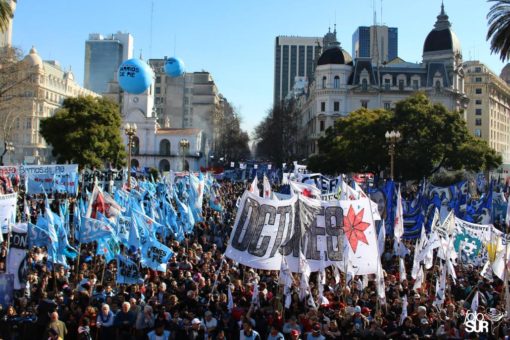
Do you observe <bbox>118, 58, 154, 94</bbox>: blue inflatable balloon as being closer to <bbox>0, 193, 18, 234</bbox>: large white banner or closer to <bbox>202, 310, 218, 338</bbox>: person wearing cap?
<bbox>0, 193, 18, 234</bbox>: large white banner

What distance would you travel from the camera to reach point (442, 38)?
8756 centimetres

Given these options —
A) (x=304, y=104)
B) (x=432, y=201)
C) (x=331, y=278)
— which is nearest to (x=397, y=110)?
(x=432, y=201)

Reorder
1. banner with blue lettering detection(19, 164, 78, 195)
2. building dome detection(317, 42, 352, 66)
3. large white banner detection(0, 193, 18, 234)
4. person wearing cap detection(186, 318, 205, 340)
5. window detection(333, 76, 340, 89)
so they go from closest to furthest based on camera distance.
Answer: person wearing cap detection(186, 318, 205, 340) → large white banner detection(0, 193, 18, 234) → banner with blue lettering detection(19, 164, 78, 195) → window detection(333, 76, 340, 89) → building dome detection(317, 42, 352, 66)

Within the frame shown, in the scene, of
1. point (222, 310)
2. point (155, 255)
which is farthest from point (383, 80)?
point (222, 310)

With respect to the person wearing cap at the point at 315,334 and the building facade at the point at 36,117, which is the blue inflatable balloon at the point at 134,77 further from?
the person wearing cap at the point at 315,334

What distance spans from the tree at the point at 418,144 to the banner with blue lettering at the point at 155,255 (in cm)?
3985

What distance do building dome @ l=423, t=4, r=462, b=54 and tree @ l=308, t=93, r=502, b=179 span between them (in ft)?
109

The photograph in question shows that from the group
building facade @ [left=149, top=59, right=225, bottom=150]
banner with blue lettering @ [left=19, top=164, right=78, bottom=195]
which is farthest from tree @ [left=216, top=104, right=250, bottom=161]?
banner with blue lettering @ [left=19, top=164, right=78, bottom=195]

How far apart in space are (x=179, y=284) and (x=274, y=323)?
399 centimetres

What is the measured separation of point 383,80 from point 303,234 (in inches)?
3043

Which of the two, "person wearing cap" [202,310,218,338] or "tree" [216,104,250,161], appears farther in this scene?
"tree" [216,104,250,161]

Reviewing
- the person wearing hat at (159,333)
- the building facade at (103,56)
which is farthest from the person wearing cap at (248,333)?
the building facade at (103,56)

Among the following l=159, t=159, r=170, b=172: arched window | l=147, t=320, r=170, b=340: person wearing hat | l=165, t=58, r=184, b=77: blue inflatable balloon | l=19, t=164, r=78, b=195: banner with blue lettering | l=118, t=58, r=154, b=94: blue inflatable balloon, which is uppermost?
l=165, t=58, r=184, b=77: blue inflatable balloon

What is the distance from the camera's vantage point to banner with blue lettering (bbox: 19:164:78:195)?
30.4 meters
